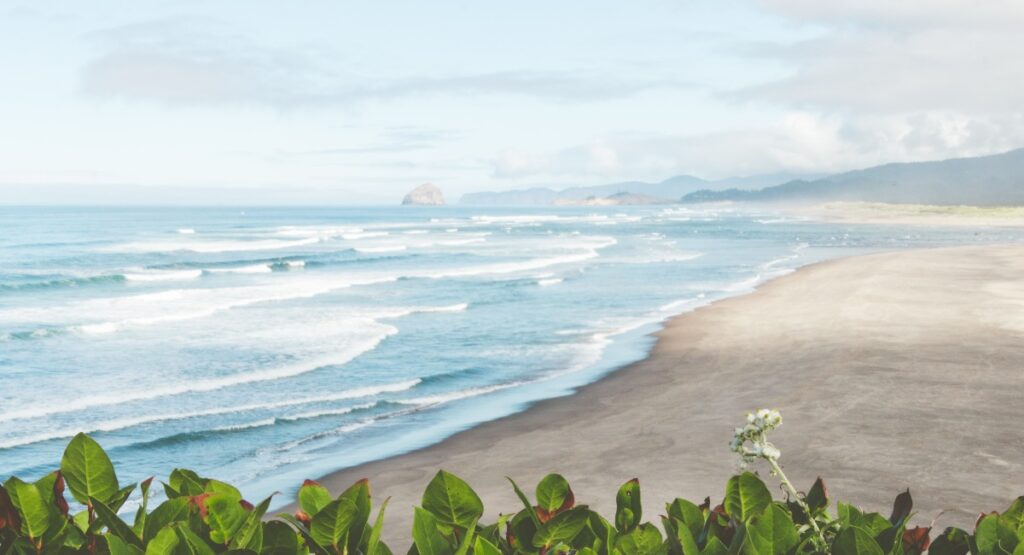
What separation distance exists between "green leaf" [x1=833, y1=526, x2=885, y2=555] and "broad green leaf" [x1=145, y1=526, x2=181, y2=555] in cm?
133

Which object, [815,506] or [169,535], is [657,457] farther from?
[169,535]

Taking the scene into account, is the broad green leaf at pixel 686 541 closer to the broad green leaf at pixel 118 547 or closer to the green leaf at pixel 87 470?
the broad green leaf at pixel 118 547

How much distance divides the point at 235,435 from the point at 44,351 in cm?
919

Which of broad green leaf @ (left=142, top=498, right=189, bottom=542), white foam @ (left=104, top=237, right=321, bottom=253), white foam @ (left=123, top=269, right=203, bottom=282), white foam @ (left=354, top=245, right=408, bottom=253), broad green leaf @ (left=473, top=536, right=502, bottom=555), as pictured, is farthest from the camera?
white foam @ (left=104, top=237, right=321, bottom=253)

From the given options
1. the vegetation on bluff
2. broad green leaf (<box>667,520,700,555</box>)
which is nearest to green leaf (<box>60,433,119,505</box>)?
the vegetation on bluff

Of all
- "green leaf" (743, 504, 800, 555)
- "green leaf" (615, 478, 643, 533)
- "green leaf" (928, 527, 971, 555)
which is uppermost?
"green leaf" (743, 504, 800, 555)

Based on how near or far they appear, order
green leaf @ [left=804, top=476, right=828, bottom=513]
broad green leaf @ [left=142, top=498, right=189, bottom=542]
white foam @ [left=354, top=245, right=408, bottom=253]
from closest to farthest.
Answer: broad green leaf @ [left=142, top=498, right=189, bottom=542]
green leaf @ [left=804, top=476, right=828, bottom=513]
white foam @ [left=354, top=245, right=408, bottom=253]

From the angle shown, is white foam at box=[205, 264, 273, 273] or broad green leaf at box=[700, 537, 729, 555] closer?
broad green leaf at box=[700, 537, 729, 555]

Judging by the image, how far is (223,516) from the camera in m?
2.00

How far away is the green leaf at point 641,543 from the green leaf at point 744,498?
0.90 feet

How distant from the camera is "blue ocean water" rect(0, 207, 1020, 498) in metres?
12.2

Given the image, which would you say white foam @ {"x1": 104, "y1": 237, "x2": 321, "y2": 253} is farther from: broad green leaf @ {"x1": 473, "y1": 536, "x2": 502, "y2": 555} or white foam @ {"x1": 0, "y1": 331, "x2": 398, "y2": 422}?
broad green leaf @ {"x1": 473, "y1": 536, "x2": 502, "y2": 555}

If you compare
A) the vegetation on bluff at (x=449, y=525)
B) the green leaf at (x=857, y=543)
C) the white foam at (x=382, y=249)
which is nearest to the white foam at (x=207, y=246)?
the white foam at (x=382, y=249)

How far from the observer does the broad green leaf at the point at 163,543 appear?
71.1 inches
